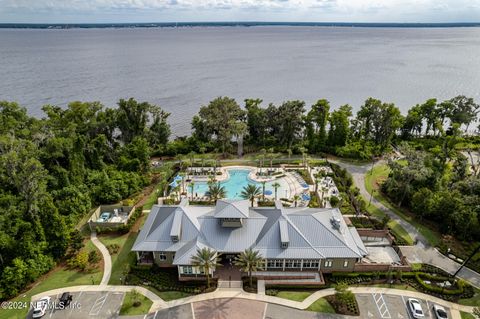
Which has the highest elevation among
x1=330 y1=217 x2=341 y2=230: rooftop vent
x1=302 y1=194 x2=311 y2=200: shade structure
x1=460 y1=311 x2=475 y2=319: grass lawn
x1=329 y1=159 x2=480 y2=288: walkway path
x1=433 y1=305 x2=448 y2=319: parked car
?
x1=330 y1=217 x2=341 y2=230: rooftop vent

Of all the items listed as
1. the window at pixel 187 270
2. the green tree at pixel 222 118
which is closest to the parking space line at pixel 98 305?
the window at pixel 187 270

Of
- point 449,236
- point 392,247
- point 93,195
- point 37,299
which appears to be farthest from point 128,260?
point 449,236

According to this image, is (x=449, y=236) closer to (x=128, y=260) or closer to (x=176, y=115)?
(x=128, y=260)

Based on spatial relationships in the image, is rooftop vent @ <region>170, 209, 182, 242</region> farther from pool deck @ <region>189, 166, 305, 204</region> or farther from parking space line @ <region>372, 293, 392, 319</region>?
parking space line @ <region>372, 293, 392, 319</region>

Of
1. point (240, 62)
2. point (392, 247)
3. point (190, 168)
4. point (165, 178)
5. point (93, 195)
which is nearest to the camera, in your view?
point (392, 247)

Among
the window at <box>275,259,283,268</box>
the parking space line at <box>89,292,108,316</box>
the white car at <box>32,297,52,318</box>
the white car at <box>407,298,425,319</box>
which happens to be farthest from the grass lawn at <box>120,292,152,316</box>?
the white car at <box>407,298,425,319</box>
